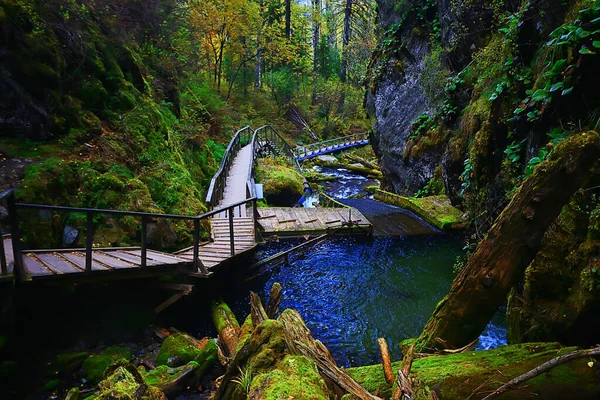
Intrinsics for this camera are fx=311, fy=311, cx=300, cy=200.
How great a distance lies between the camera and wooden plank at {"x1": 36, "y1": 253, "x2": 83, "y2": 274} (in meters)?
4.85

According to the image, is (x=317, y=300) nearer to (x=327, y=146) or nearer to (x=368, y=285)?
(x=368, y=285)

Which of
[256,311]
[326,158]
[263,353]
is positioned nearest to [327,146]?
[326,158]

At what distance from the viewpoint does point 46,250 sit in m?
5.57

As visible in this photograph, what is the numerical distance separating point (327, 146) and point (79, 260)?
1084 inches

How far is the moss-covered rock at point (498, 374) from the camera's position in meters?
2.83

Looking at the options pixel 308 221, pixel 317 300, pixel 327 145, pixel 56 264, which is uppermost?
pixel 327 145

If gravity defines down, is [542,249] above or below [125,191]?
below

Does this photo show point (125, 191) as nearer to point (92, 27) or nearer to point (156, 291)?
point (156, 291)

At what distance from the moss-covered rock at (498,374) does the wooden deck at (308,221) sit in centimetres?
809

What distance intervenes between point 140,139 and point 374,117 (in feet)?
53.5

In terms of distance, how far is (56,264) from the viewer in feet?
16.7

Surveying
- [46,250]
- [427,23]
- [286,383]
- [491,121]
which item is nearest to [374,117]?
[427,23]

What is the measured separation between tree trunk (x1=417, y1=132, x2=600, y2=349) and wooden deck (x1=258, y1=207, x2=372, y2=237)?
778 centimetres

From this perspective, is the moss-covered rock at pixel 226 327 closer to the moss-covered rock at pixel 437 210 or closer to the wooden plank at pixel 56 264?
the wooden plank at pixel 56 264
